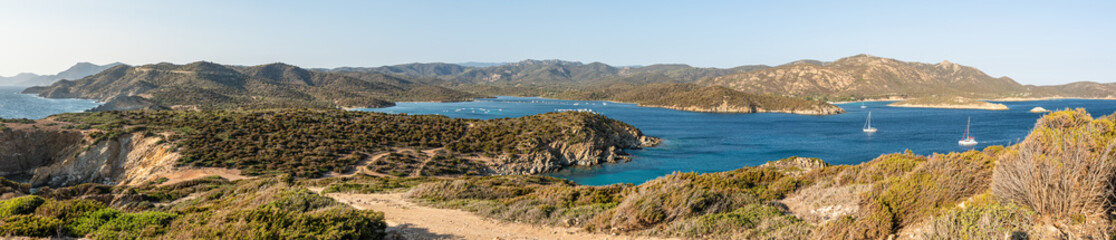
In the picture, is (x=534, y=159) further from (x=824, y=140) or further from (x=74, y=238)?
(x=824, y=140)

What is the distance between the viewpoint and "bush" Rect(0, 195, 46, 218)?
9211 mm

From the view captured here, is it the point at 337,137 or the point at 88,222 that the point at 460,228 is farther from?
the point at 337,137

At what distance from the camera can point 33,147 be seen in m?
37.7

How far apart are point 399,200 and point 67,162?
118 feet

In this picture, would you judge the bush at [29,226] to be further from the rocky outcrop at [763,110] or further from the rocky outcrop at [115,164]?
the rocky outcrop at [763,110]

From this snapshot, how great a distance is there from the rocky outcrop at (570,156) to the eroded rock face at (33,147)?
3462cm

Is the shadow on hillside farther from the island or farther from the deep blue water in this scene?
the island

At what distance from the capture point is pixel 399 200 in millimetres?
17859

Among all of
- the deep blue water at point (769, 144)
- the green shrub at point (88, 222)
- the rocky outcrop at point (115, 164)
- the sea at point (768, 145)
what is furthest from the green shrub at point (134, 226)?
the deep blue water at point (769, 144)

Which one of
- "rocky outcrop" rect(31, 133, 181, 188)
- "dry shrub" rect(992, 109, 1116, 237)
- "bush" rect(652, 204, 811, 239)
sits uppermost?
"dry shrub" rect(992, 109, 1116, 237)

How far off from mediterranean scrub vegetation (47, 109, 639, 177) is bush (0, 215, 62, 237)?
93.3ft

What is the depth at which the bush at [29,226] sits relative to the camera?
8.03m

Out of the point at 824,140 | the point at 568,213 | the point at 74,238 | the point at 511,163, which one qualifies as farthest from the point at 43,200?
the point at 824,140

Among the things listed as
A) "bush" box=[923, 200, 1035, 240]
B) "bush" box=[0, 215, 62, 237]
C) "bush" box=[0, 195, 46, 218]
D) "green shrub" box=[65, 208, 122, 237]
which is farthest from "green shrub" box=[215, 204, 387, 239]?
"bush" box=[923, 200, 1035, 240]
